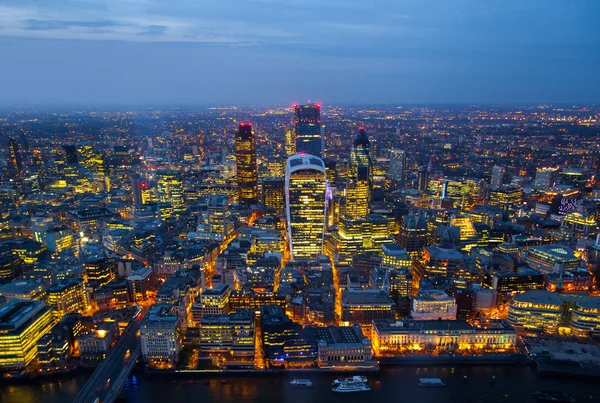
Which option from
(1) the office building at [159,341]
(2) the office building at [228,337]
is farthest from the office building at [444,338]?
(1) the office building at [159,341]

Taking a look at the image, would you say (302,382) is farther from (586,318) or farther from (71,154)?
(71,154)

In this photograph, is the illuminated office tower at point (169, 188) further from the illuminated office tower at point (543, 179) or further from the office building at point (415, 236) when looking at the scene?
the illuminated office tower at point (543, 179)

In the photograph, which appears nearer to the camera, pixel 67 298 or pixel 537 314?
pixel 537 314

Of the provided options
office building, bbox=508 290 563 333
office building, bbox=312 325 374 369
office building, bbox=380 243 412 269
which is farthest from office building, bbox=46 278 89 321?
office building, bbox=508 290 563 333

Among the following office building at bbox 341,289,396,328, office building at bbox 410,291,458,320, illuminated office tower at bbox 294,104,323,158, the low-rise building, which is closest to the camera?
the low-rise building

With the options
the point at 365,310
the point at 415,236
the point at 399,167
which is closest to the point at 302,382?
the point at 365,310

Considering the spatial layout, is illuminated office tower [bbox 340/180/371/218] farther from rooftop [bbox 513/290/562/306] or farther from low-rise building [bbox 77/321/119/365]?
low-rise building [bbox 77/321/119/365]
